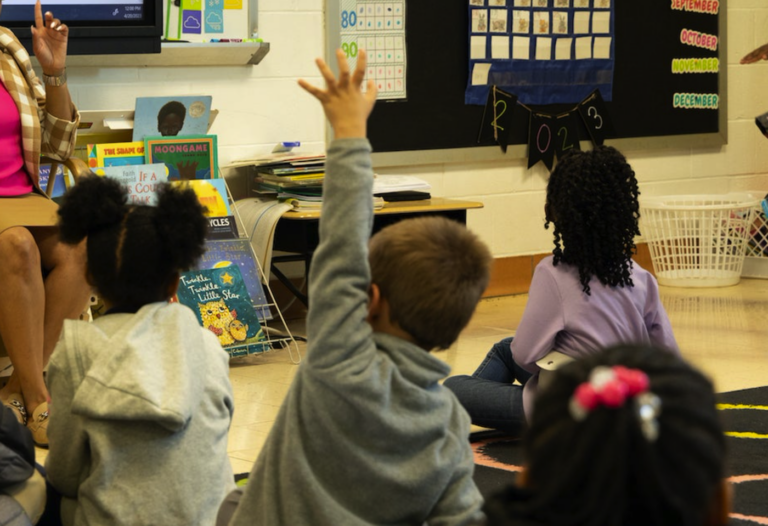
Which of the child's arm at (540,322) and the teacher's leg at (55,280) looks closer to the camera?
the child's arm at (540,322)

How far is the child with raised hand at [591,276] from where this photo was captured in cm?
230

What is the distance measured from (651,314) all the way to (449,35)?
2417mm

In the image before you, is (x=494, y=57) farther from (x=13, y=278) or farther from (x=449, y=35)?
(x=13, y=278)

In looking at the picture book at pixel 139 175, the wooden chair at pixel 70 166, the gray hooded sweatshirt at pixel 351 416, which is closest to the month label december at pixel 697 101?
the picture book at pixel 139 175

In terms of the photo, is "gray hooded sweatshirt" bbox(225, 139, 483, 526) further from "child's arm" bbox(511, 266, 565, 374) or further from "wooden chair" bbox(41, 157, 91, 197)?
"wooden chair" bbox(41, 157, 91, 197)

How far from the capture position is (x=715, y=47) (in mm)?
5301

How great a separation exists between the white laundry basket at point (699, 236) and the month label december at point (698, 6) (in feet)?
2.97

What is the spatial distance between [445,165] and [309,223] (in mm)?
1075

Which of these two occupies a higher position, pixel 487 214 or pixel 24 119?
pixel 24 119

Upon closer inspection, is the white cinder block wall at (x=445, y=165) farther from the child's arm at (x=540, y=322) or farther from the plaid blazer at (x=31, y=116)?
the child's arm at (x=540, y=322)

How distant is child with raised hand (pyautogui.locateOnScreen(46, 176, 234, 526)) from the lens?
1.48 meters

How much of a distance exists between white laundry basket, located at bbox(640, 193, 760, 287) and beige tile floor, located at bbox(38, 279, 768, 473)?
94mm

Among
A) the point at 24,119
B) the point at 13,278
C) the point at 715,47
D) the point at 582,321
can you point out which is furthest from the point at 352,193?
the point at 715,47

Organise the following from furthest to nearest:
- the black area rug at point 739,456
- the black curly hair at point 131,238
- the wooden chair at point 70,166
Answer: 1. the wooden chair at point 70,166
2. the black area rug at point 739,456
3. the black curly hair at point 131,238
